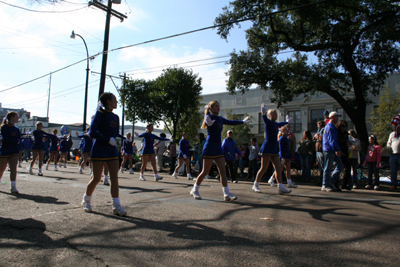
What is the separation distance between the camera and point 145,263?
8.86 ft

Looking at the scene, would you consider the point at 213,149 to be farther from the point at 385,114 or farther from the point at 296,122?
the point at 296,122

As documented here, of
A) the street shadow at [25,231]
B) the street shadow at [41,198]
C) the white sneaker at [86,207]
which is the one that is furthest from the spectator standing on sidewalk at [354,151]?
the street shadow at [25,231]

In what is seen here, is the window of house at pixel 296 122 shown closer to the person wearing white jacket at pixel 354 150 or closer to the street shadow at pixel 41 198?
the person wearing white jacket at pixel 354 150

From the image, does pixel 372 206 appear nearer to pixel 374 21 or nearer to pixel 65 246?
pixel 65 246

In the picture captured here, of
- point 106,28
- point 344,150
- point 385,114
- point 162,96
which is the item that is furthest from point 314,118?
point 344,150

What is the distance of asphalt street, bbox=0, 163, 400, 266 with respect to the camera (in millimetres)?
2807

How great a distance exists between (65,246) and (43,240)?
36 centimetres

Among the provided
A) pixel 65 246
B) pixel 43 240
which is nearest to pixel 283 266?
pixel 65 246

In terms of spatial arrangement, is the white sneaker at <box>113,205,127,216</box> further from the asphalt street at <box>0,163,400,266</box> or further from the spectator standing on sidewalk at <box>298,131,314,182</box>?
the spectator standing on sidewalk at <box>298,131,314,182</box>

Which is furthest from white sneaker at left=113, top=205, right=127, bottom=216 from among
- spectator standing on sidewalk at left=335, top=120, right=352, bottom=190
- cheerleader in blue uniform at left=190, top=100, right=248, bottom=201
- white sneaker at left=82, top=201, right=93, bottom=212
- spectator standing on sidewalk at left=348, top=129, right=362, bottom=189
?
spectator standing on sidewalk at left=348, top=129, right=362, bottom=189

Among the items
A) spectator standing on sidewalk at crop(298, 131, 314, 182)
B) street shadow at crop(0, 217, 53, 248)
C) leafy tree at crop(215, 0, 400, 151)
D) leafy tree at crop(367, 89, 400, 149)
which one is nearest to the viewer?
street shadow at crop(0, 217, 53, 248)

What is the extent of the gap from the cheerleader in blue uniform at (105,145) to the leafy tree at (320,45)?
1388 cm

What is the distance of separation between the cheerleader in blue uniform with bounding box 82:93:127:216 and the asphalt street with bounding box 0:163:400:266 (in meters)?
0.34

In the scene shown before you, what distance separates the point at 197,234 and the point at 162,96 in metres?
28.1
